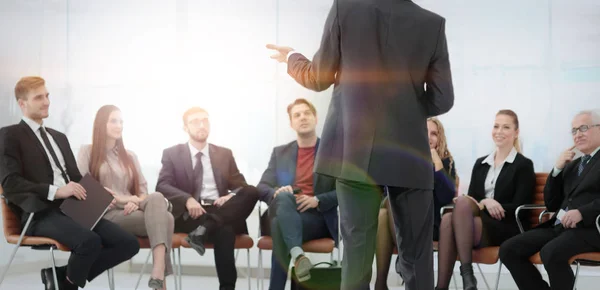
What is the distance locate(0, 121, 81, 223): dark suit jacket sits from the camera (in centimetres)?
387

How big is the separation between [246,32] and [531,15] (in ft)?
8.04

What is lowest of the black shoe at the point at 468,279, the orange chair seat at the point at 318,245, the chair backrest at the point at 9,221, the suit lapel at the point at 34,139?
the black shoe at the point at 468,279

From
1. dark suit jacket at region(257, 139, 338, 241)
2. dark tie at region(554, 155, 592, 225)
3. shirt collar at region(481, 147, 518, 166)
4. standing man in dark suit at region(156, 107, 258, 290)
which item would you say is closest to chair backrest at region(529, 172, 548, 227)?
shirt collar at region(481, 147, 518, 166)

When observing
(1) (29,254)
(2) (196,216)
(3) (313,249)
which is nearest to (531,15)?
(3) (313,249)

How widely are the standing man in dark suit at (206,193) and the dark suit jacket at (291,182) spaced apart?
0.44 feet

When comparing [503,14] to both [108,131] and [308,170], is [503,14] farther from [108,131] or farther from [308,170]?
[108,131]

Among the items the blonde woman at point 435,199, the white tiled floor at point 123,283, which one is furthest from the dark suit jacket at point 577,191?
the white tiled floor at point 123,283

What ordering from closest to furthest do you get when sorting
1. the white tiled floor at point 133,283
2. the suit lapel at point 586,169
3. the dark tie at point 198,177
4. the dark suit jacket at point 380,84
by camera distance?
the dark suit jacket at point 380,84, the suit lapel at point 586,169, the dark tie at point 198,177, the white tiled floor at point 133,283

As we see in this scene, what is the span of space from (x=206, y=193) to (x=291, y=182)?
0.60 m

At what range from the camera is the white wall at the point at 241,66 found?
561cm

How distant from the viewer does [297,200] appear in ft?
14.4

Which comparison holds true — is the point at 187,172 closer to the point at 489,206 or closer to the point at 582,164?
the point at 489,206

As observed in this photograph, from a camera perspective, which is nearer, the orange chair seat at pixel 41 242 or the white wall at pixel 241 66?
the orange chair seat at pixel 41 242

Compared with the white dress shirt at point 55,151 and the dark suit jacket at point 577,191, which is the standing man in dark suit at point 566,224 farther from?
the white dress shirt at point 55,151
